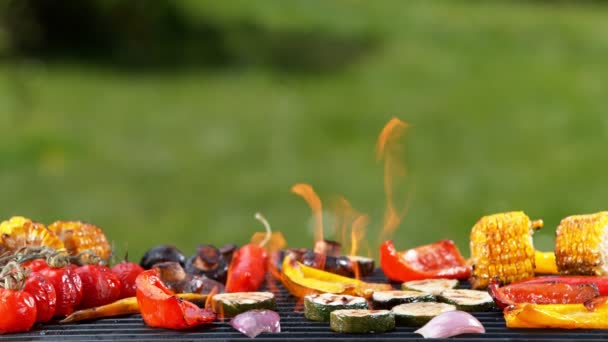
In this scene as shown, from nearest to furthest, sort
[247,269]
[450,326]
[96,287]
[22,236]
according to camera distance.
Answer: [450,326]
[96,287]
[22,236]
[247,269]

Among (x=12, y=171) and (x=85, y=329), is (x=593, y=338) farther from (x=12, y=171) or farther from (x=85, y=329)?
(x=12, y=171)

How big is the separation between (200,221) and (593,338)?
747cm

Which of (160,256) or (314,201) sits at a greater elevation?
(314,201)

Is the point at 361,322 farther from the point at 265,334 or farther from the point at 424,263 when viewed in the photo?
the point at 424,263

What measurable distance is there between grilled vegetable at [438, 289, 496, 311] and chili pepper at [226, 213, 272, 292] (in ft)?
3.03

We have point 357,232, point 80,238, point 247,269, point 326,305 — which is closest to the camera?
point 326,305

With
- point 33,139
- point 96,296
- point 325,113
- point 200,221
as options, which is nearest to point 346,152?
point 325,113

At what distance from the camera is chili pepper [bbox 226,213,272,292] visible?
13.6 ft

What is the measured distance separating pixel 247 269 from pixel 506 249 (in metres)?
1.20

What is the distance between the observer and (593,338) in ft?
10.7

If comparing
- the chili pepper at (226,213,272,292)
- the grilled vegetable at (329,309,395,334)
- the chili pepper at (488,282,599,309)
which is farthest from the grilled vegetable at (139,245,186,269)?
the chili pepper at (488,282,599,309)

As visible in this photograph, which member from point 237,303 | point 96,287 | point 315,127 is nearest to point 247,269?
point 237,303

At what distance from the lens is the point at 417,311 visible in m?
3.50

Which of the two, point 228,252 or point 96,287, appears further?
point 228,252
